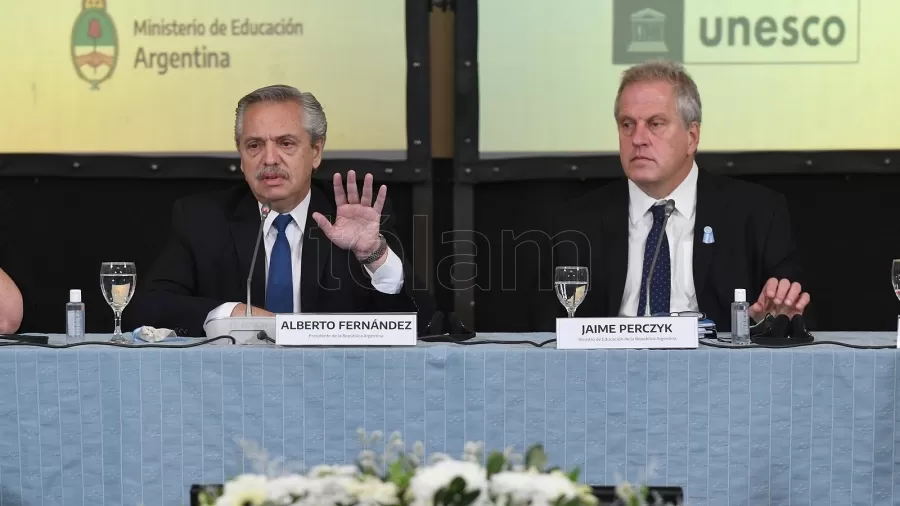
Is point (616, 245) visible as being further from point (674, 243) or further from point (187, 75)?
point (187, 75)

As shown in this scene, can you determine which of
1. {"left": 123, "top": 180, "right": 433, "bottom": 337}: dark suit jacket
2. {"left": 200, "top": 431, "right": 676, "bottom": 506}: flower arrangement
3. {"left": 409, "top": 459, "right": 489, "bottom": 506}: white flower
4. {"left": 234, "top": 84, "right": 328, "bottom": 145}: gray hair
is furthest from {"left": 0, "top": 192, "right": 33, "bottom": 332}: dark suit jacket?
{"left": 409, "top": 459, "right": 489, "bottom": 506}: white flower

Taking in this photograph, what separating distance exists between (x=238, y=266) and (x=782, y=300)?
145 cm

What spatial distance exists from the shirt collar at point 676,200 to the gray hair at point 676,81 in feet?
0.56

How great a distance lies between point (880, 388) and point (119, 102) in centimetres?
285

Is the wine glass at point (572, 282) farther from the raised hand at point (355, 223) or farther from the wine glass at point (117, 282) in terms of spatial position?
the wine glass at point (117, 282)

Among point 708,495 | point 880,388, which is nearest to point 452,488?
point 708,495

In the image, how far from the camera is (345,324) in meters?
2.23

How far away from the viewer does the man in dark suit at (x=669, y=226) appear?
3096 mm

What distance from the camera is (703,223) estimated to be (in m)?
3.18

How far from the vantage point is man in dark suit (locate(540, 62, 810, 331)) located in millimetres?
3096

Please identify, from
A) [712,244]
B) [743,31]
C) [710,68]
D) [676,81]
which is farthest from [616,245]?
[743,31]

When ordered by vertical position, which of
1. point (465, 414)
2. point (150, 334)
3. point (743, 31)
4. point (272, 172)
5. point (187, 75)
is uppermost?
point (743, 31)

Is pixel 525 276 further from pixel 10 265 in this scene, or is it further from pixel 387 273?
pixel 10 265

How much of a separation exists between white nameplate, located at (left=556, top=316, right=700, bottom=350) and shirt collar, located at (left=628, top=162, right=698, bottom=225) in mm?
1043
